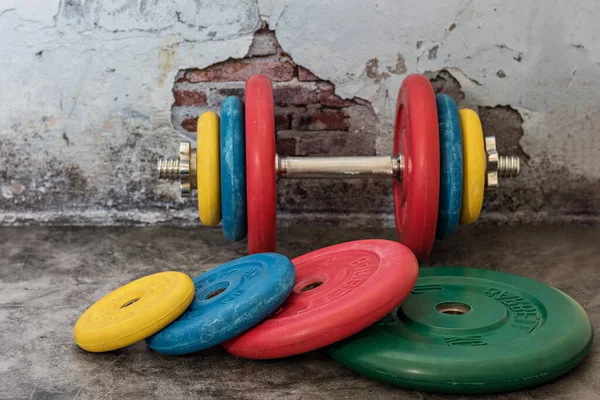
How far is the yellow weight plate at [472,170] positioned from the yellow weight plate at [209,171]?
2.28 ft

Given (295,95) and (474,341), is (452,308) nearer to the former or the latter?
(474,341)

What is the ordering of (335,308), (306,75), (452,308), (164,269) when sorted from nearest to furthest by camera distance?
(335,308)
(452,308)
(164,269)
(306,75)

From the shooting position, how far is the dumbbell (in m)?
1.77

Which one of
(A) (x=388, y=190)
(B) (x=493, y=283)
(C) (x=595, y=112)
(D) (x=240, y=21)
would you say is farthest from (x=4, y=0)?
(C) (x=595, y=112)

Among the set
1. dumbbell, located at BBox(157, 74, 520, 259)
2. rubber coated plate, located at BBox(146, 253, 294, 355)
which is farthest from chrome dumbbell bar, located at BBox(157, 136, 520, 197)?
rubber coated plate, located at BBox(146, 253, 294, 355)

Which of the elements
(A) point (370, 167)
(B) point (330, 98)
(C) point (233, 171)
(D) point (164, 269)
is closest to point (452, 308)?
(A) point (370, 167)

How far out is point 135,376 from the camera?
A: 1424mm

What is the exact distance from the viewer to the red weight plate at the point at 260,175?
1.76 meters

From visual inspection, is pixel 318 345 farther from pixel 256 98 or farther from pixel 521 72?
pixel 521 72

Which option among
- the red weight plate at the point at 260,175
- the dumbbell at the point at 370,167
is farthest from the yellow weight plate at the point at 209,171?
the red weight plate at the point at 260,175

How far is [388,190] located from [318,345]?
3.77 feet

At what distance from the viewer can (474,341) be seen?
1.41 metres

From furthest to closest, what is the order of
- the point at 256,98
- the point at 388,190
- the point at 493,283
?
the point at 388,190
the point at 256,98
the point at 493,283

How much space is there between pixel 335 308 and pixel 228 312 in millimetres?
224
